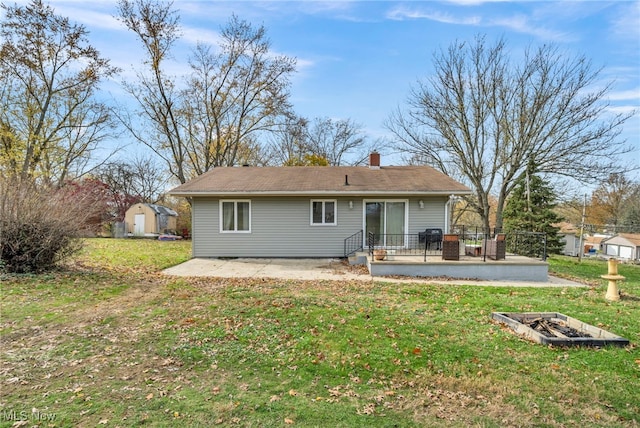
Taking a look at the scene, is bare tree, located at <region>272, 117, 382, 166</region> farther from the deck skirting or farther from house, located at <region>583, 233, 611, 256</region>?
house, located at <region>583, 233, 611, 256</region>

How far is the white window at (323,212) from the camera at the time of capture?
39.4ft

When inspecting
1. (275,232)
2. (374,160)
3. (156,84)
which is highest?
(156,84)

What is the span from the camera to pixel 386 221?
1193cm

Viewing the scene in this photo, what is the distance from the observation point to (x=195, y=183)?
40.6 feet

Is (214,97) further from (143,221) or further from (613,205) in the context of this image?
(613,205)

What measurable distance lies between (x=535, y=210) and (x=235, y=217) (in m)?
16.3

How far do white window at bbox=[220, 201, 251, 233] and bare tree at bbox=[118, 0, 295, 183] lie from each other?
33.3 feet

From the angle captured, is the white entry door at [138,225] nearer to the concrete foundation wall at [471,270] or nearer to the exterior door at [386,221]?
the exterior door at [386,221]

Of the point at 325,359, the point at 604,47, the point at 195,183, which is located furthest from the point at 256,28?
the point at 325,359

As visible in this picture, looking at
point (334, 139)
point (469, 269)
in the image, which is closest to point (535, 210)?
point (469, 269)

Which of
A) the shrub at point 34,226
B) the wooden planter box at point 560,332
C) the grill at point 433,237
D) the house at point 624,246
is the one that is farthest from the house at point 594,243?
the shrub at point 34,226

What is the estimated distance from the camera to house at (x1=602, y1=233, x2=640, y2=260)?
32188mm

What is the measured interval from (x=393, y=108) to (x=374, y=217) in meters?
9.18

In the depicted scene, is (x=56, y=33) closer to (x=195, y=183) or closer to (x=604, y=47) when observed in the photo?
A: (x=195, y=183)
